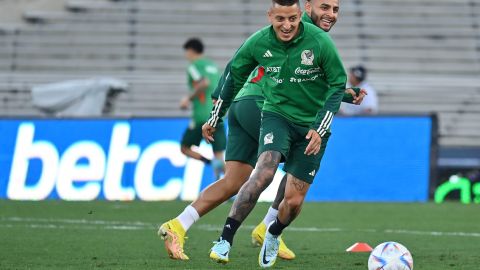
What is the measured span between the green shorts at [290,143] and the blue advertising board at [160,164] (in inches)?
332

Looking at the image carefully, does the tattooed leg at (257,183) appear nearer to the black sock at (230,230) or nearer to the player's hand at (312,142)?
the black sock at (230,230)

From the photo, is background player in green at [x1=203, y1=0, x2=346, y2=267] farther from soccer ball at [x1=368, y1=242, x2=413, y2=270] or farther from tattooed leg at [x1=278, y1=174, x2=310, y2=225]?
soccer ball at [x1=368, y1=242, x2=413, y2=270]

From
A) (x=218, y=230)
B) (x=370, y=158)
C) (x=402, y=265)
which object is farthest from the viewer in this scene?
(x=370, y=158)

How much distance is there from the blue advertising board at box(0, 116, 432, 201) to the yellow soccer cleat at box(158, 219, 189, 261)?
8.42 metres

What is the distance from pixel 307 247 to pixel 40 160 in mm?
7984

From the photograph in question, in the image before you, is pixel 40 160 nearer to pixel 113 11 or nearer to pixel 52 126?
pixel 52 126

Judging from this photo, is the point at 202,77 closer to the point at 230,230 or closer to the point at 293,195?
the point at 293,195

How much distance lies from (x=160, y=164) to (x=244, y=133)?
8.23 meters

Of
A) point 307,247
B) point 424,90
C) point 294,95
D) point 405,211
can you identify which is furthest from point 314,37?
point 424,90

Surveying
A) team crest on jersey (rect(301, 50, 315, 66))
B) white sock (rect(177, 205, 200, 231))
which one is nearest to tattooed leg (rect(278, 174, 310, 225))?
white sock (rect(177, 205, 200, 231))

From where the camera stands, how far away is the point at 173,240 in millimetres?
8875

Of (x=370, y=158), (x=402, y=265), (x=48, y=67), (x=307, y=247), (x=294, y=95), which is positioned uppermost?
(x=294, y=95)

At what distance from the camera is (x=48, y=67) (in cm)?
2417

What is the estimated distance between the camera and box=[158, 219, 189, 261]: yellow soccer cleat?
8859 millimetres
